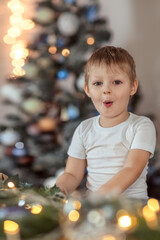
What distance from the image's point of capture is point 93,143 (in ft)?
3.98

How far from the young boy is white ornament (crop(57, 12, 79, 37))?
3.06 feet

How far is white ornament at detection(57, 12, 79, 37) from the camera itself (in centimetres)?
206

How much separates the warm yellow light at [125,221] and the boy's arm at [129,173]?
35cm

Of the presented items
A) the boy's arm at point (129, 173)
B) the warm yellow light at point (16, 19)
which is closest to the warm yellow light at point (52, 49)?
the warm yellow light at point (16, 19)

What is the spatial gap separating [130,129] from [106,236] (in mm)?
594

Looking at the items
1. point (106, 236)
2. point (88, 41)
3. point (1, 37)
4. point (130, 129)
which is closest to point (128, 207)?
point (106, 236)

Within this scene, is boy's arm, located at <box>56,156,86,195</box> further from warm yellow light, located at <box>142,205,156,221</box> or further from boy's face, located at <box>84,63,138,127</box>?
warm yellow light, located at <box>142,205,156,221</box>

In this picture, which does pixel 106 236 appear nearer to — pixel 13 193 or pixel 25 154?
pixel 13 193

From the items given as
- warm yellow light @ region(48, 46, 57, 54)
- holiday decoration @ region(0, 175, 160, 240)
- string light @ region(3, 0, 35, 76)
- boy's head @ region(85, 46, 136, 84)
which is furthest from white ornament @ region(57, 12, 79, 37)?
holiday decoration @ region(0, 175, 160, 240)

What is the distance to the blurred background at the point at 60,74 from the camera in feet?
6.82

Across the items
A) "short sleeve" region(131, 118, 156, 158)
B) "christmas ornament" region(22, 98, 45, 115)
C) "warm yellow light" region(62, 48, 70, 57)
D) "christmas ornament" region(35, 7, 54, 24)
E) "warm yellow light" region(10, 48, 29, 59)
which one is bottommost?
"short sleeve" region(131, 118, 156, 158)

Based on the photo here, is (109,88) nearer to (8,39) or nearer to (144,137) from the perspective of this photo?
(144,137)

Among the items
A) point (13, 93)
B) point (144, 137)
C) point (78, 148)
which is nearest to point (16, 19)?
point (13, 93)

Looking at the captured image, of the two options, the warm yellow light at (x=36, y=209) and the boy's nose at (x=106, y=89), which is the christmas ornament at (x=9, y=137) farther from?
the warm yellow light at (x=36, y=209)
